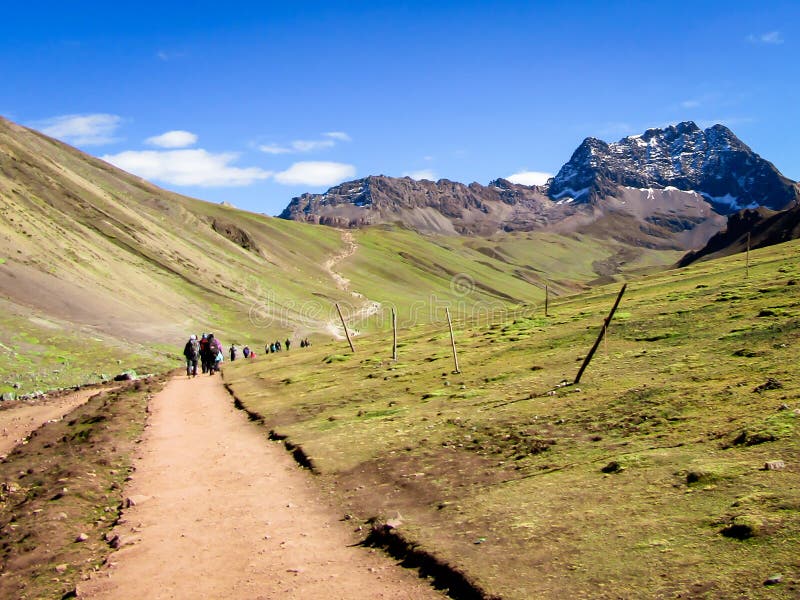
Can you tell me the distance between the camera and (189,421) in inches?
1160

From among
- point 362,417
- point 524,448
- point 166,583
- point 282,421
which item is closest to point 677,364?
point 524,448

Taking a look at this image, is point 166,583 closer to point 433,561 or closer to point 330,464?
point 433,561

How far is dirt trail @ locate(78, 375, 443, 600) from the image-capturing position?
454 inches

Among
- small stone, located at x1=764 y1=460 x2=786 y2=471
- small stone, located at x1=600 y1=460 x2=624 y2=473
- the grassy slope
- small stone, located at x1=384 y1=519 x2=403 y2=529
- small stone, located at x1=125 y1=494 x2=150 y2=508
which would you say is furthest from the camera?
small stone, located at x1=125 y1=494 x2=150 y2=508

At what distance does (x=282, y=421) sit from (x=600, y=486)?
16.3 m

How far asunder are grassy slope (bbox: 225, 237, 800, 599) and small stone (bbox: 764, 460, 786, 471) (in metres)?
0.10

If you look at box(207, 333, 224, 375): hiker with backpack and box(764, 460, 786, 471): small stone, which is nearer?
box(764, 460, 786, 471): small stone

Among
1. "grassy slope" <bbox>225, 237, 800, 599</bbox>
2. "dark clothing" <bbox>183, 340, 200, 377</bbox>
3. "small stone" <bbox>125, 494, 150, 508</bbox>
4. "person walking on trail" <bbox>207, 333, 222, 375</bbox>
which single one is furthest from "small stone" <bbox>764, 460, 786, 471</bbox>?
"person walking on trail" <bbox>207, 333, 222, 375</bbox>

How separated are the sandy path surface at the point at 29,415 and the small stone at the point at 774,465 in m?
26.8

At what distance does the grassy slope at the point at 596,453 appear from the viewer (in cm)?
1034

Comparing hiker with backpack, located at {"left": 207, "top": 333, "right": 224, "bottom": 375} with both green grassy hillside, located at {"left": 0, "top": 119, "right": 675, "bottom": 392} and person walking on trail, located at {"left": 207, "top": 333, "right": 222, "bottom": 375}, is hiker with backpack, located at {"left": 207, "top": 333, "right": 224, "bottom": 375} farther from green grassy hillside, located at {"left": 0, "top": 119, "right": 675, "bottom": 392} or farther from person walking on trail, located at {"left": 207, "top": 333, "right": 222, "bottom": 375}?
green grassy hillside, located at {"left": 0, "top": 119, "right": 675, "bottom": 392}

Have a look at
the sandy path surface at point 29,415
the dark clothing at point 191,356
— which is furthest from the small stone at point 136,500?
the dark clothing at point 191,356

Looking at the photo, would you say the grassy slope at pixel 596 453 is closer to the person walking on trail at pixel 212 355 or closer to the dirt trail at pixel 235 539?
the dirt trail at pixel 235 539

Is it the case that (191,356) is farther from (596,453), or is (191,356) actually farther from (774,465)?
(774,465)
